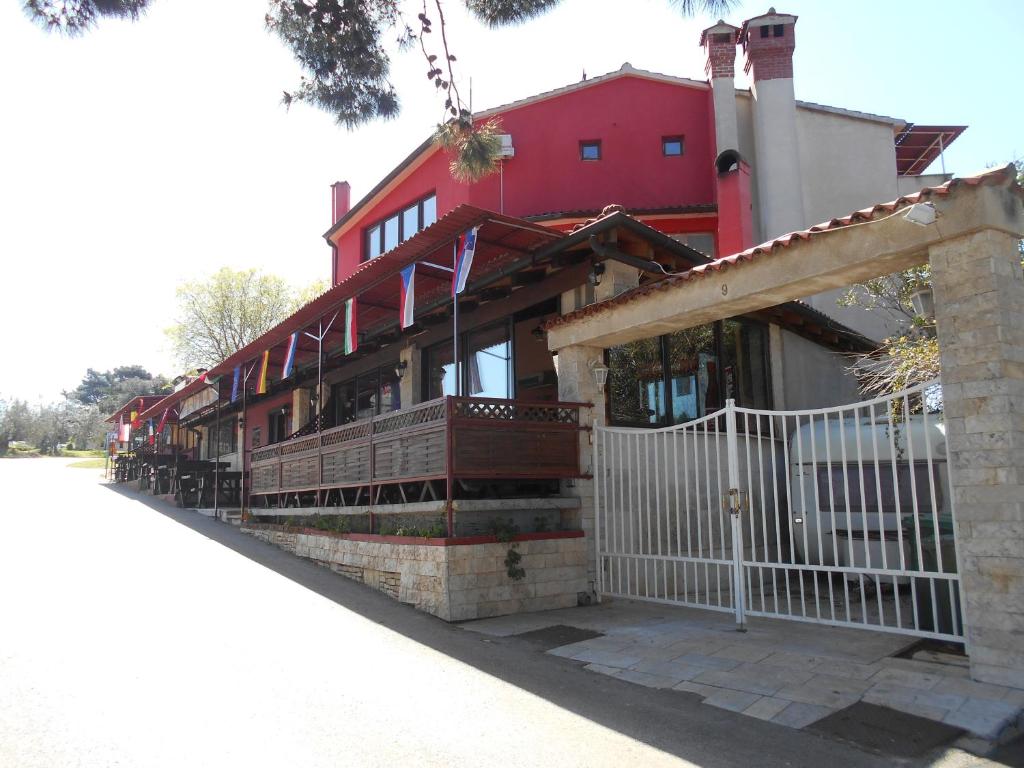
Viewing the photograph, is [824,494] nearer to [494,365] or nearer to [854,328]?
[494,365]

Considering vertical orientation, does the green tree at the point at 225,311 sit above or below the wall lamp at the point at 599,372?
above

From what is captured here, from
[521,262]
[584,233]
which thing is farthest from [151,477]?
[584,233]

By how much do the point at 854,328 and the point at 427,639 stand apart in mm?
12476

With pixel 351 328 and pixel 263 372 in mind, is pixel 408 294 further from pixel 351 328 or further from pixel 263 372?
pixel 263 372

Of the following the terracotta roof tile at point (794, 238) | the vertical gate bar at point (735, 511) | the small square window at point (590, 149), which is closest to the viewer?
the terracotta roof tile at point (794, 238)

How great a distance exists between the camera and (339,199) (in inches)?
881

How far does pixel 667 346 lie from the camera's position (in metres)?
10.0

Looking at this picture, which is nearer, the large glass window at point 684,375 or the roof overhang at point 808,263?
the roof overhang at point 808,263

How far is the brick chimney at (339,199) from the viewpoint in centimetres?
2234

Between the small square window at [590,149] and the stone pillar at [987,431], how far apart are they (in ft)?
37.1

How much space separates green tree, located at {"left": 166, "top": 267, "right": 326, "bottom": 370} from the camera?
36062 millimetres

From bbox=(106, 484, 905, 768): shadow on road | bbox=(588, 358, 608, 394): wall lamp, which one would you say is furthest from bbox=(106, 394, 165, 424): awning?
bbox=(588, 358, 608, 394): wall lamp

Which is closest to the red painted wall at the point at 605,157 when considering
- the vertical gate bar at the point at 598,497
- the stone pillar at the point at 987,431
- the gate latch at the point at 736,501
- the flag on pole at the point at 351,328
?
the flag on pole at the point at 351,328

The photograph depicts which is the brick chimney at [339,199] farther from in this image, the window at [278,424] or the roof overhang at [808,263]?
the roof overhang at [808,263]
